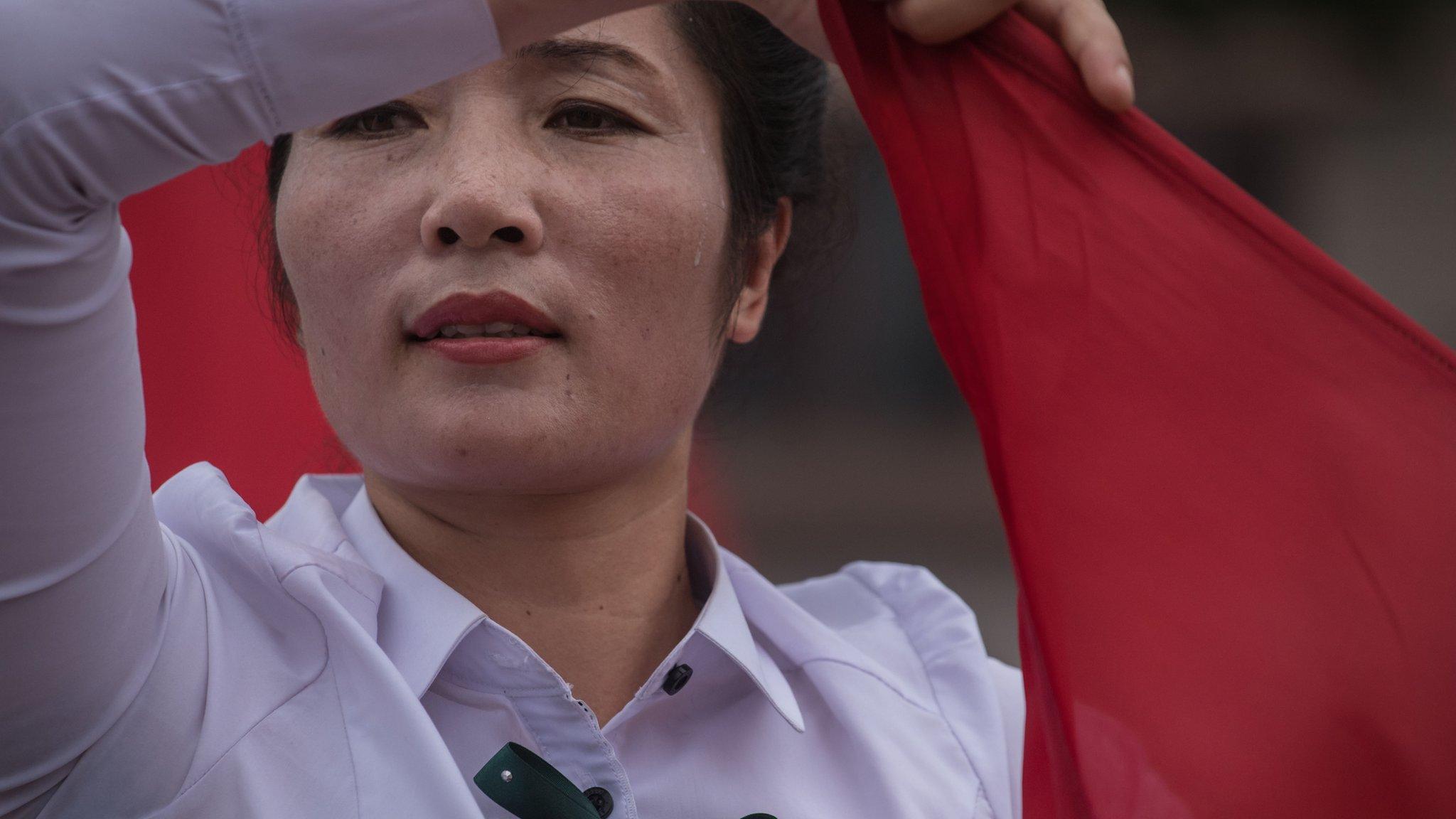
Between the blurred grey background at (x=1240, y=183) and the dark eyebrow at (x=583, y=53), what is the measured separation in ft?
17.8

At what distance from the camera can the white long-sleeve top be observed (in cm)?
98

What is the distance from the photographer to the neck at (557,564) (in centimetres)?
159

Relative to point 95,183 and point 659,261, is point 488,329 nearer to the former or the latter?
point 659,261

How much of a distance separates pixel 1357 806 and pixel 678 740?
0.67 m

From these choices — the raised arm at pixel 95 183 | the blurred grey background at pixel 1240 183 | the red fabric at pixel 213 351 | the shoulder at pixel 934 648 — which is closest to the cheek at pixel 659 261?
the raised arm at pixel 95 183

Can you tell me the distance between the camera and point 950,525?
743 centimetres

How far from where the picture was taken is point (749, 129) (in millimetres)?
1751

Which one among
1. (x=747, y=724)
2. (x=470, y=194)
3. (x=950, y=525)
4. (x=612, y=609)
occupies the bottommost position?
(x=950, y=525)

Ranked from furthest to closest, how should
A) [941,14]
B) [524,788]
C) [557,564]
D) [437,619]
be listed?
[557,564] → [437,619] → [524,788] → [941,14]

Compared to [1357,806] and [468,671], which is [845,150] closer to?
[468,671]

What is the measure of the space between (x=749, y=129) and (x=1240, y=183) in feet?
19.9

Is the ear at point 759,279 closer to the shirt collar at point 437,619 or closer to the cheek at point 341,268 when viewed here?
the shirt collar at point 437,619

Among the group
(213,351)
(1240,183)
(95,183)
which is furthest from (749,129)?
(1240,183)

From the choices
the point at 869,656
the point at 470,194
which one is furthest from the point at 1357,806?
the point at 470,194
